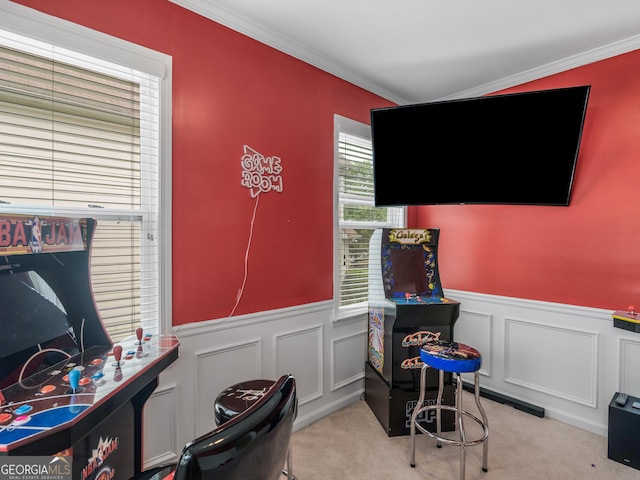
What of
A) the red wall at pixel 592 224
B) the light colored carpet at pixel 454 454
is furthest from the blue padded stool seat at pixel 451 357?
the red wall at pixel 592 224

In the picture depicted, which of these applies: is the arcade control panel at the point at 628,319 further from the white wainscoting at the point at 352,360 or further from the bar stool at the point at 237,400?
the bar stool at the point at 237,400

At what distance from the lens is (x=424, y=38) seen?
2316 millimetres

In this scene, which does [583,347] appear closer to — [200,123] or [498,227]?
[498,227]

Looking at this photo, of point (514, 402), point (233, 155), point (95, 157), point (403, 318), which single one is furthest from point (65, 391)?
point (514, 402)

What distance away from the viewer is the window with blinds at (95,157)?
4.87ft

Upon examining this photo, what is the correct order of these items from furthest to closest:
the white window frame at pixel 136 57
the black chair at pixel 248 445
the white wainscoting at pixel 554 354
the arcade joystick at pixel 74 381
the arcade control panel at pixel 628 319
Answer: the white wainscoting at pixel 554 354, the arcade control panel at pixel 628 319, the white window frame at pixel 136 57, the arcade joystick at pixel 74 381, the black chair at pixel 248 445

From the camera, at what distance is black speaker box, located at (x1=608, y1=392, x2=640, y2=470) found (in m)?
2.08

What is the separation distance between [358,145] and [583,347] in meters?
2.39

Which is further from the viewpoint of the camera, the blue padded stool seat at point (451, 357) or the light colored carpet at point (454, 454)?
the light colored carpet at point (454, 454)

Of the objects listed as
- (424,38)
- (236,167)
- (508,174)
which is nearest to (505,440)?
(508,174)

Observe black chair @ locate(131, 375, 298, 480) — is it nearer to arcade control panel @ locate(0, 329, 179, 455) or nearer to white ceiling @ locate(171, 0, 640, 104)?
arcade control panel @ locate(0, 329, 179, 455)

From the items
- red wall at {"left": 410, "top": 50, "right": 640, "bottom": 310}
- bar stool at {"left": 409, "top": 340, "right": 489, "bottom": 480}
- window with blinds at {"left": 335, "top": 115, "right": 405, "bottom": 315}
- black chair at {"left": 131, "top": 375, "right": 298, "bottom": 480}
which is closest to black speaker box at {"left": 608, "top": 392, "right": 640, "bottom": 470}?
red wall at {"left": 410, "top": 50, "right": 640, "bottom": 310}

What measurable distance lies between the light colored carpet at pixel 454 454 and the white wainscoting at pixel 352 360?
190mm

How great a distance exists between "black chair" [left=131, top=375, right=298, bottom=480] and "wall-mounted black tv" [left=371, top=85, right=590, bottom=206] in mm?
2119
